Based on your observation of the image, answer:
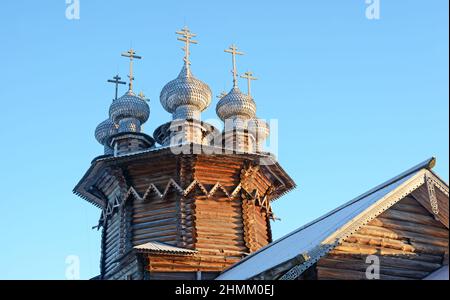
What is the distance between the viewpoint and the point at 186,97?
20.6 metres

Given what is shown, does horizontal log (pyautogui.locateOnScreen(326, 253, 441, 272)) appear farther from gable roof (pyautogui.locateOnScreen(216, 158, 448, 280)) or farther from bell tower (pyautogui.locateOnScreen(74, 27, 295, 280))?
bell tower (pyautogui.locateOnScreen(74, 27, 295, 280))

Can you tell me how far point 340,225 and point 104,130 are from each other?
1399 cm

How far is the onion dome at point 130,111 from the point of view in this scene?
838 inches

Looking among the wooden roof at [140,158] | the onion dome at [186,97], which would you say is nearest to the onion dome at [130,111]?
the onion dome at [186,97]

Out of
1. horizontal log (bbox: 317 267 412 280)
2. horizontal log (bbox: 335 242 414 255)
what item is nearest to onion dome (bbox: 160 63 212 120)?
horizontal log (bbox: 335 242 414 255)

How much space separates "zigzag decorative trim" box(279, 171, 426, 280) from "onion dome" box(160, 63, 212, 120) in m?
10.7

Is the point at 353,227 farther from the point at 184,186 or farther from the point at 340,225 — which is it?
the point at 184,186

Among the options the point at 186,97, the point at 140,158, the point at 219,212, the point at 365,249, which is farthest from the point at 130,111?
the point at 365,249
